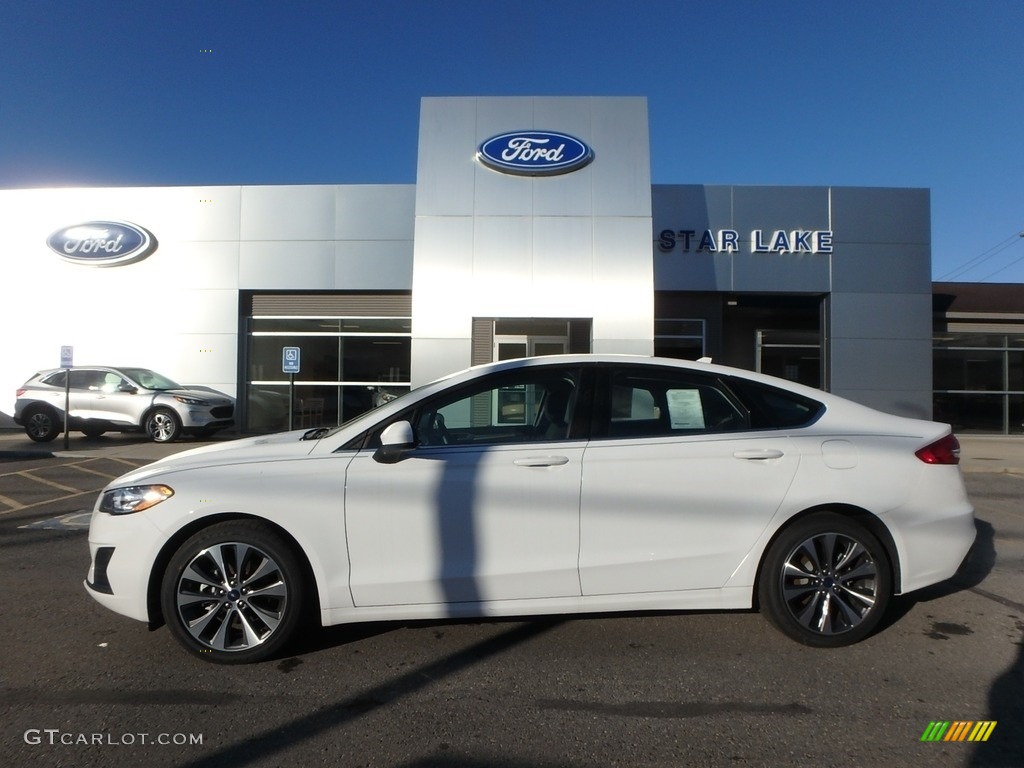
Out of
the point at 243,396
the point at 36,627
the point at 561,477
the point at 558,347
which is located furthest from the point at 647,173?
the point at 36,627

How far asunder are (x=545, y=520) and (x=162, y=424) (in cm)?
1373

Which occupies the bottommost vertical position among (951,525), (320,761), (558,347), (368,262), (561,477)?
(320,761)

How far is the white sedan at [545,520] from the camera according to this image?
3.72 m

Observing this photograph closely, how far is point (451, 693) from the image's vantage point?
3459mm

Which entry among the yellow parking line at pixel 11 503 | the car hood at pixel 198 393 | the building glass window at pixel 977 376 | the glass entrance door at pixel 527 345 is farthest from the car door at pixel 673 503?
the building glass window at pixel 977 376

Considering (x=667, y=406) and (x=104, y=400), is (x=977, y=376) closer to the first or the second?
(x=667, y=406)

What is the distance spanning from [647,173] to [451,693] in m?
13.5

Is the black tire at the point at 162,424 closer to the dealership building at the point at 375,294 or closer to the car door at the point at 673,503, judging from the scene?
the dealership building at the point at 375,294

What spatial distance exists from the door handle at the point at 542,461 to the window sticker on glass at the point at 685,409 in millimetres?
705

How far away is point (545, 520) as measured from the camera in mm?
3795

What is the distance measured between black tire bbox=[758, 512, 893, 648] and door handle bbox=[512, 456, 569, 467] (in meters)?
1.27

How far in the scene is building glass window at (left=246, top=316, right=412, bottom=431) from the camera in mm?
18500

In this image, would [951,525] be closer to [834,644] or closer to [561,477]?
[834,644]

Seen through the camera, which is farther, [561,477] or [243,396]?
[243,396]
